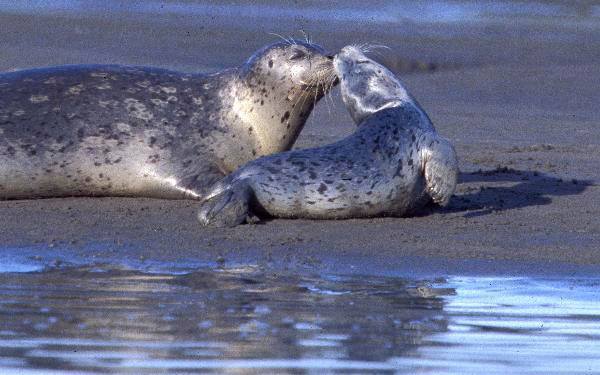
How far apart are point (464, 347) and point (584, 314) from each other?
789mm

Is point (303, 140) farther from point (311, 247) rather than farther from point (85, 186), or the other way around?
point (311, 247)

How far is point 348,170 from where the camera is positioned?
7277 mm

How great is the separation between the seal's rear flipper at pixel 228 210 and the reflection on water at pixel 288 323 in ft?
2.91

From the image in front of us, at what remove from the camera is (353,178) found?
7.25 metres

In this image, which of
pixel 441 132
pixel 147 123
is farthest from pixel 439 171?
pixel 441 132

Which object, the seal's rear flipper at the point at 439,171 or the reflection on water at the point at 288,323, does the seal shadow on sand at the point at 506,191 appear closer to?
the seal's rear flipper at the point at 439,171

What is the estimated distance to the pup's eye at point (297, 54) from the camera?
8.10 metres

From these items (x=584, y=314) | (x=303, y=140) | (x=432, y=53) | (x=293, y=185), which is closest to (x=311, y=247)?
(x=293, y=185)

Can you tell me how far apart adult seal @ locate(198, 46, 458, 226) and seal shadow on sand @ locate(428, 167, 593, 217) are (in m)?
0.23

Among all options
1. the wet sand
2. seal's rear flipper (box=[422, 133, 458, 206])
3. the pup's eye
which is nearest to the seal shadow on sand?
the wet sand

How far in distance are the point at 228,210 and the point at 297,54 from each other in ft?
4.30

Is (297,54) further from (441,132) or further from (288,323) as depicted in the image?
(288,323)

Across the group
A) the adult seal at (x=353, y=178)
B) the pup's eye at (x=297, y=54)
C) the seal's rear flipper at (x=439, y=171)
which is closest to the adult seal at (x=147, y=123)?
the pup's eye at (x=297, y=54)

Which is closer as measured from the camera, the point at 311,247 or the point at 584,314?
the point at 584,314
